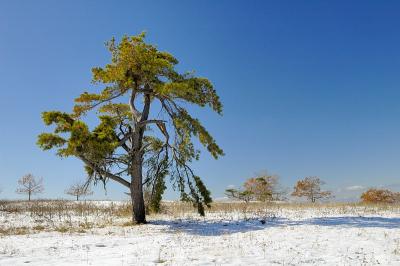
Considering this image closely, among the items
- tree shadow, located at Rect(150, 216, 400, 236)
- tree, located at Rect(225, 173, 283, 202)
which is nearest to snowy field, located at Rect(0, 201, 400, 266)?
tree shadow, located at Rect(150, 216, 400, 236)

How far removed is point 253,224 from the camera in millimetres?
17891

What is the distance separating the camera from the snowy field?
994cm

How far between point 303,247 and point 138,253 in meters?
4.82

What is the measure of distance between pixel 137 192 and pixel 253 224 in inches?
261

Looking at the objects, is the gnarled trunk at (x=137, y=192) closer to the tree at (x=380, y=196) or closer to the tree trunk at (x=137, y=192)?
the tree trunk at (x=137, y=192)

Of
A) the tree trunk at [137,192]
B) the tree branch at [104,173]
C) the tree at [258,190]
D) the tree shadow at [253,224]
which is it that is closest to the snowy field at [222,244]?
the tree shadow at [253,224]

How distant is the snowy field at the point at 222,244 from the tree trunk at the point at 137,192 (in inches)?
49.3

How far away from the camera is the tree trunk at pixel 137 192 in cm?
2051

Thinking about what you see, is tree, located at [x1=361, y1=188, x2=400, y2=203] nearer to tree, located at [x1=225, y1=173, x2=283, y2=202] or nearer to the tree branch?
tree, located at [x1=225, y1=173, x2=283, y2=202]

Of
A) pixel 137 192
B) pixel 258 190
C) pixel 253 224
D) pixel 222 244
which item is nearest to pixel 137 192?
pixel 137 192

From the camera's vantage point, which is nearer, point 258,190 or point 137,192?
point 137,192

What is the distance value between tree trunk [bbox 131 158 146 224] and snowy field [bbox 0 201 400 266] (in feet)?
4.11

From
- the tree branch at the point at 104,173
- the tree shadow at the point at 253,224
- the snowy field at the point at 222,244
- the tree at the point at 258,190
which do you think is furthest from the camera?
the tree at the point at 258,190

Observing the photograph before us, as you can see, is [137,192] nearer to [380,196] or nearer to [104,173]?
[104,173]
